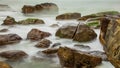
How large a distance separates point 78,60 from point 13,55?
129 cm

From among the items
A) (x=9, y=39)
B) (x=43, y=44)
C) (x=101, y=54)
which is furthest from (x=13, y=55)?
(x=101, y=54)

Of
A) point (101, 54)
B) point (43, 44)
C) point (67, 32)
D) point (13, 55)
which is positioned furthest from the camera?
point (67, 32)

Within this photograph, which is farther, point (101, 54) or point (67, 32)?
point (67, 32)

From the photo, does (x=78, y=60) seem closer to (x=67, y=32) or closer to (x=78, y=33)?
(x=78, y=33)

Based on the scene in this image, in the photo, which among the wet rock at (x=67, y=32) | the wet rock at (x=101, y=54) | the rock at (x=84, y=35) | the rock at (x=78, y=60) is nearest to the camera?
the rock at (x=78, y=60)

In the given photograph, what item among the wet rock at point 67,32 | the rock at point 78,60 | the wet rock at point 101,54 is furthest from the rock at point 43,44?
the rock at point 78,60

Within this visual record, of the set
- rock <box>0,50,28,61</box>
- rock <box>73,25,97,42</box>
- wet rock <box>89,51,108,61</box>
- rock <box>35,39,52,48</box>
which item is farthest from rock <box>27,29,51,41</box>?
wet rock <box>89,51,108,61</box>

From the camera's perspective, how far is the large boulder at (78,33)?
6.25 m

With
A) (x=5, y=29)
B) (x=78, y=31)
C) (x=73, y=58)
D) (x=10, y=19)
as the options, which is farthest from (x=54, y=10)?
(x=73, y=58)

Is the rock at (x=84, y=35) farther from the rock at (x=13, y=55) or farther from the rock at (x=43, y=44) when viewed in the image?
the rock at (x=13, y=55)

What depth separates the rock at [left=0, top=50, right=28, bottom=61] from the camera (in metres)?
5.12

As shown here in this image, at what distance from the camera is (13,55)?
17.0ft

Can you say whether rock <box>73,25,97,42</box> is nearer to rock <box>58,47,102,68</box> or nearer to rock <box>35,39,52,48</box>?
rock <box>35,39,52,48</box>

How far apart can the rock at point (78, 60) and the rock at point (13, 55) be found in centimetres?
94
